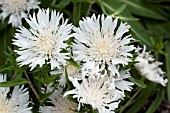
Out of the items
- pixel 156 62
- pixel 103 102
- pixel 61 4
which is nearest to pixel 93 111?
pixel 103 102

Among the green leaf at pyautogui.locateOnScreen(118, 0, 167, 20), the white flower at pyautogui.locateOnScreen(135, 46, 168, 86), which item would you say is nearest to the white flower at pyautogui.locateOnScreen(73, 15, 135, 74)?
the white flower at pyautogui.locateOnScreen(135, 46, 168, 86)

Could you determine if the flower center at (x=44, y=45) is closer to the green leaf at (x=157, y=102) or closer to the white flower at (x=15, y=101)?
the white flower at (x=15, y=101)

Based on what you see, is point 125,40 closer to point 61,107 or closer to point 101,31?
point 101,31

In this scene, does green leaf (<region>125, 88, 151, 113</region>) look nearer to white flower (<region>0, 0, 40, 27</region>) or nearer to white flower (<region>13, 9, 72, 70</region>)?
white flower (<region>0, 0, 40, 27</region>)

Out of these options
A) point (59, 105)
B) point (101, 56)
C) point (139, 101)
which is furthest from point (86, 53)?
point (139, 101)

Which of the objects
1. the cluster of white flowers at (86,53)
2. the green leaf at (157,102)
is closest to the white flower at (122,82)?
the cluster of white flowers at (86,53)

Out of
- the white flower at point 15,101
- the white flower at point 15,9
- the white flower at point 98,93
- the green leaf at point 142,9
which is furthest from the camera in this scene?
the green leaf at point 142,9
